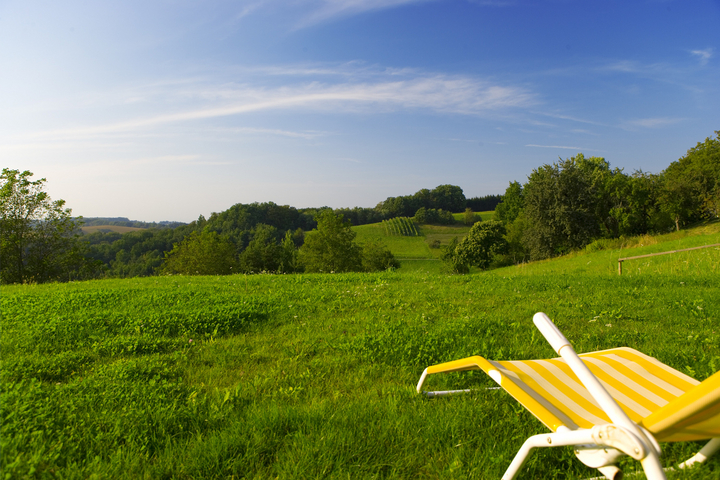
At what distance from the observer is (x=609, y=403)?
1462mm

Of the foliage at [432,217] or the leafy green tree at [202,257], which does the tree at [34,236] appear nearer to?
the leafy green tree at [202,257]

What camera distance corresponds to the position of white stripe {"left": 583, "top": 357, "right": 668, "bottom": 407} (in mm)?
2247

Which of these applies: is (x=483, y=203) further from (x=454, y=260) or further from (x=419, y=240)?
(x=454, y=260)

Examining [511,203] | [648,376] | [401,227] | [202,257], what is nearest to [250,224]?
[401,227]

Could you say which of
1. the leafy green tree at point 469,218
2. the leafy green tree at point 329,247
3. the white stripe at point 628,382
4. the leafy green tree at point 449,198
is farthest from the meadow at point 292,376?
the leafy green tree at point 449,198

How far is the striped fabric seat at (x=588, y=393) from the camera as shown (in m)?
1.84

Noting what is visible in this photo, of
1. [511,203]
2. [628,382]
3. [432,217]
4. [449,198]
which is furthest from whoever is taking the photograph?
[449,198]

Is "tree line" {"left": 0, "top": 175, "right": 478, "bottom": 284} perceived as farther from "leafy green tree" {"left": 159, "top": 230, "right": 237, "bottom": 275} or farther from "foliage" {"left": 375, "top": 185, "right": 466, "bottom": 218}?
"foliage" {"left": 375, "top": 185, "right": 466, "bottom": 218}

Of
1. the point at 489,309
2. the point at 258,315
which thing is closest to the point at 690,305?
the point at 489,309

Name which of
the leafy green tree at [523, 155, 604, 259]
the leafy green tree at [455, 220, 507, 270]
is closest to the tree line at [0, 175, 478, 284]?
the leafy green tree at [455, 220, 507, 270]

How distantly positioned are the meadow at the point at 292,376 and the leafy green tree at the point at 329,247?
119 feet

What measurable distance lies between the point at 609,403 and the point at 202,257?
4683 cm

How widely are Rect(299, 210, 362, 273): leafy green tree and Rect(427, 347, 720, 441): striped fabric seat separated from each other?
40436mm

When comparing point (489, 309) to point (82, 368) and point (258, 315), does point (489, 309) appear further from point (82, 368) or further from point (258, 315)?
point (82, 368)
